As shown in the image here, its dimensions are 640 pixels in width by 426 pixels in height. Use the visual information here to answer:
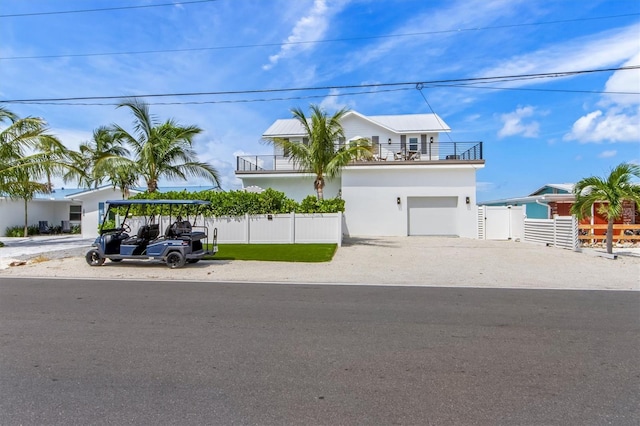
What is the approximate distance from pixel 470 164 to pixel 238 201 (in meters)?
12.4

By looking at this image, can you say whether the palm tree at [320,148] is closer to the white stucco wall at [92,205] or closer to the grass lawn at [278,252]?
the grass lawn at [278,252]

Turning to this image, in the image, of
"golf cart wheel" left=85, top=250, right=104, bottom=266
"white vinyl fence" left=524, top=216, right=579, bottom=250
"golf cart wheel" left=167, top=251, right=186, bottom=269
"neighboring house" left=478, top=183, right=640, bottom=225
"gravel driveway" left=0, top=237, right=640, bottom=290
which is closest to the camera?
"gravel driveway" left=0, top=237, right=640, bottom=290

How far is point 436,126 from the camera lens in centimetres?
2647

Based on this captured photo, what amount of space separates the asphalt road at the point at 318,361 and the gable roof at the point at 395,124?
63.8ft

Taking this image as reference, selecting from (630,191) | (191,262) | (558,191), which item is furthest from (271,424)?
(558,191)

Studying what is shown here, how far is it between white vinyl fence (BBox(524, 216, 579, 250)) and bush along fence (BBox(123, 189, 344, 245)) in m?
9.05

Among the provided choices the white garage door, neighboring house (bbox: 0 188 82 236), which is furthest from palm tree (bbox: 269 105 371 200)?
neighboring house (bbox: 0 188 82 236)

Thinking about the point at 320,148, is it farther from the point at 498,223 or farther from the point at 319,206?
the point at 498,223

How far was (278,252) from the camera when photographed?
1480 cm

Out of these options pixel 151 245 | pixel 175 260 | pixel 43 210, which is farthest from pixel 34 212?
pixel 175 260

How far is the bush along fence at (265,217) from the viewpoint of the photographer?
696 inches

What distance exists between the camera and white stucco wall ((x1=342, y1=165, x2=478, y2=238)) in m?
22.2

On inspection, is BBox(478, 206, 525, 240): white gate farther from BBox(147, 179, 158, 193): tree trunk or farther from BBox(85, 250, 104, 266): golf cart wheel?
BBox(85, 250, 104, 266): golf cart wheel

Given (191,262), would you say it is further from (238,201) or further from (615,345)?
(615,345)
